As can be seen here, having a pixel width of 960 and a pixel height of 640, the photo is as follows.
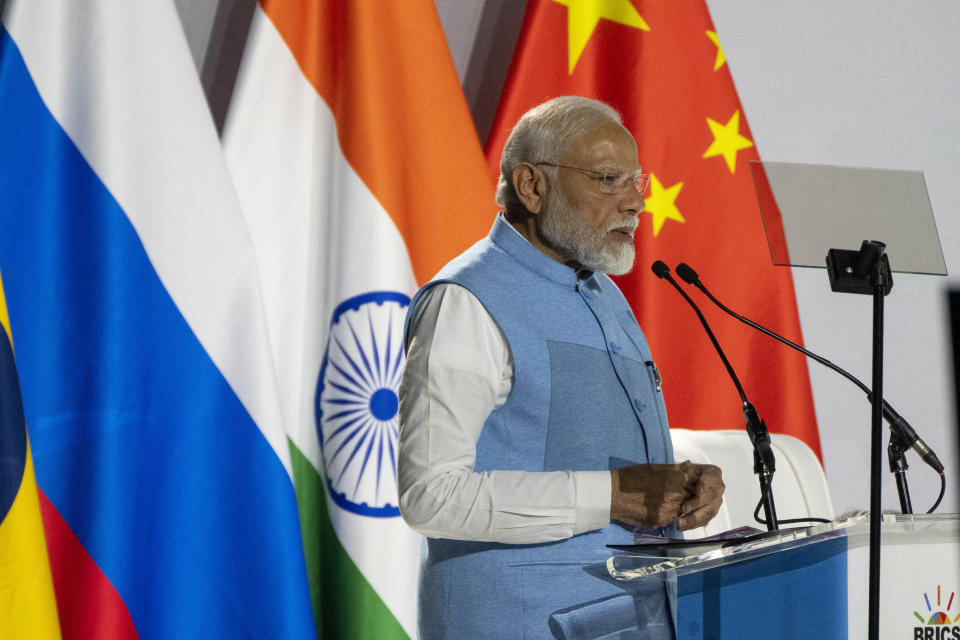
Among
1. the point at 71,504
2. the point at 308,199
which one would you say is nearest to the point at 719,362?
the point at 308,199

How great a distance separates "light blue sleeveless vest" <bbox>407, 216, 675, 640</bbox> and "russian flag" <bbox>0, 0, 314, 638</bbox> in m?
0.66

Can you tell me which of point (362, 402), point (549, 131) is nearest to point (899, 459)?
point (549, 131)

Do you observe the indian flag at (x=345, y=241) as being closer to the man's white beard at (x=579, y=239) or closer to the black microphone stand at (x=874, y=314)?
the man's white beard at (x=579, y=239)

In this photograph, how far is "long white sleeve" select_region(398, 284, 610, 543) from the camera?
1129 mm

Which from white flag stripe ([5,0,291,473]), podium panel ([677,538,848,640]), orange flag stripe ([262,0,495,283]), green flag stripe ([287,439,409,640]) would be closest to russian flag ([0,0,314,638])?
white flag stripe ([5,0,291,473])

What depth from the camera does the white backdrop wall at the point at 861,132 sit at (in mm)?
2924

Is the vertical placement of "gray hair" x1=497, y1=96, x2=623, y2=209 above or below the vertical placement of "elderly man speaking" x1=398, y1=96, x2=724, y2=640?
above

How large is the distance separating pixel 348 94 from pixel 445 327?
3.39ft

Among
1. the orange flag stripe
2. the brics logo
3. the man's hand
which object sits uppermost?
the orange flag stripe

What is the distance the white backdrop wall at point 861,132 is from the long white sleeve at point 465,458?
1952 mm

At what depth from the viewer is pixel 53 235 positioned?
175 cm

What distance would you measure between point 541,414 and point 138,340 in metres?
0.90

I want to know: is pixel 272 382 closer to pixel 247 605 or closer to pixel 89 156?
pixel 247 605

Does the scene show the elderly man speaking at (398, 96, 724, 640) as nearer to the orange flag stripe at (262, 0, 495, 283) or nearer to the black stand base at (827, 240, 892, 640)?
the black stand base at (827, 240, 892, 640)
